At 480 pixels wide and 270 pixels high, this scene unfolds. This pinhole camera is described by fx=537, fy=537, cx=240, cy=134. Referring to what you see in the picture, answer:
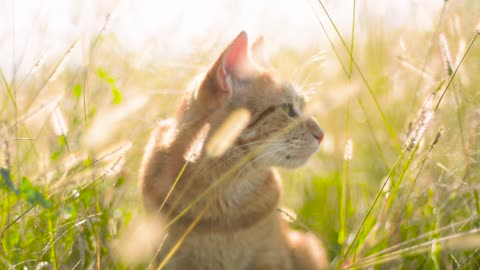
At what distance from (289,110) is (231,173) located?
394 mm

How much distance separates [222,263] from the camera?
202 centimetres

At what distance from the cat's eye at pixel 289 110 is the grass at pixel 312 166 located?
0.45 ft

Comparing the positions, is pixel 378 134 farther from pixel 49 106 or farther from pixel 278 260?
pixel 49 106

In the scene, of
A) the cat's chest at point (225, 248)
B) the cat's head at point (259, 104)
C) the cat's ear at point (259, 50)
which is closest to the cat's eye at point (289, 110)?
the cat's head at point (259, 104)

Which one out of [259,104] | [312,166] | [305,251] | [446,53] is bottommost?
[312,166]

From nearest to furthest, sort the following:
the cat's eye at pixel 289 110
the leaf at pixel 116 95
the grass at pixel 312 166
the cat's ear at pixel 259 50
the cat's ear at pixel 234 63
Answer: the grass at pixel 312 166 → the cat's ear at pixel 234 63 → the leaf at pixel 116 95 → the cat's eye at pixel 289 110 → the cat's ear at pixel 259 50

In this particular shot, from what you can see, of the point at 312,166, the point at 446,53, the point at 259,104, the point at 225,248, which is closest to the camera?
the point at 446,53

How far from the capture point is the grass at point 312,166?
4.59 feet

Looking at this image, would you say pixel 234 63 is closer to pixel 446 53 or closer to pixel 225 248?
pixel 225 248

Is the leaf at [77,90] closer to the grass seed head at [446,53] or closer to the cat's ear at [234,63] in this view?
the cat's ear at [234,63]

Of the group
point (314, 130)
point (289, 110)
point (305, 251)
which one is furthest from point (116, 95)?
point (305, 251)

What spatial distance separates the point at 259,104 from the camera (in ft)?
7.06

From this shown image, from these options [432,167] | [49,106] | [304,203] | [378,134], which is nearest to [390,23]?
[378,134]

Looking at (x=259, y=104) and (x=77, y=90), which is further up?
(x=77, y=90)
